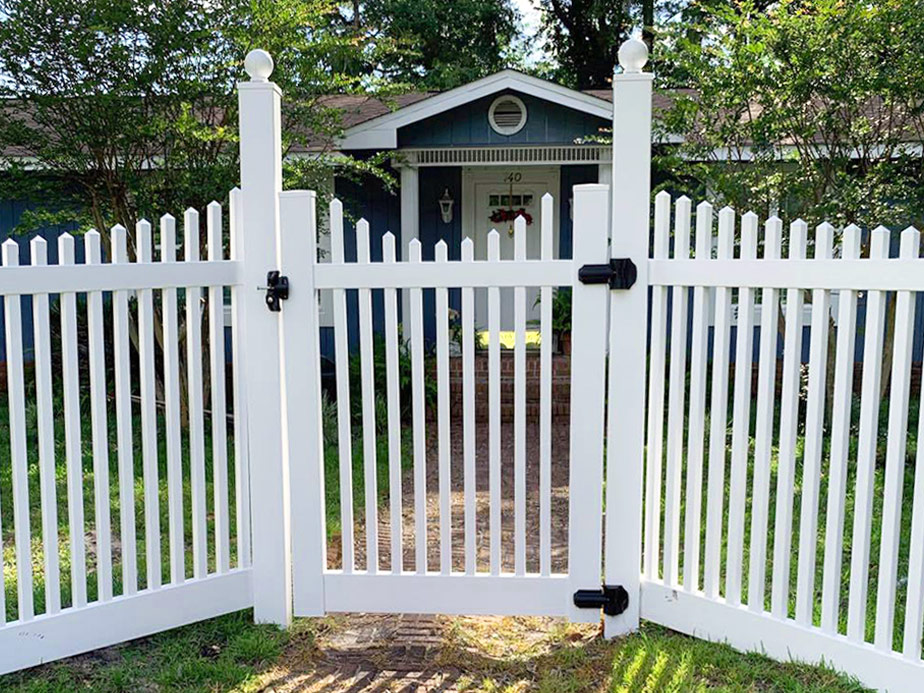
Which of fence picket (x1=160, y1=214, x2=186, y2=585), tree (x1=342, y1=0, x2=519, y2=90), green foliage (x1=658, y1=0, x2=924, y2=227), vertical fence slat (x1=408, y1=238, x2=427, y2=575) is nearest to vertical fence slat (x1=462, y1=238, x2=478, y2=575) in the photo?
vertical fence slat (x1=408, y1=238, x2=427, y2=575)

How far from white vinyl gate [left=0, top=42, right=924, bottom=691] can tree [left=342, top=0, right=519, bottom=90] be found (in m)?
14.3

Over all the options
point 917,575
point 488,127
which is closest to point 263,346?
point 917,575

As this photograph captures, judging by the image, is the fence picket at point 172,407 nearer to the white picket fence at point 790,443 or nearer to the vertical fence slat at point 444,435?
the vertical fence slat at point 444,435

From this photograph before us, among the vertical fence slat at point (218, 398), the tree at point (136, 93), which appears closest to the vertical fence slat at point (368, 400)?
the vertical fence slat at point (218, 398)

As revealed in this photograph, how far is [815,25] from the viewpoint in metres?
5.10

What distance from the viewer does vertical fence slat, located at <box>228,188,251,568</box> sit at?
9.51 feet

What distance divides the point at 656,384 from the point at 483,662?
1138mm

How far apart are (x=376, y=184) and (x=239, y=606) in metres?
6.36

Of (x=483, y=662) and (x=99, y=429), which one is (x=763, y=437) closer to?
(x=483, y=662)

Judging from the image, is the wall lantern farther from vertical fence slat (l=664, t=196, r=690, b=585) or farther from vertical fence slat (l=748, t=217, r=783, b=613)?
vertical fence slat (l=748, t=217, r=783, b=613)

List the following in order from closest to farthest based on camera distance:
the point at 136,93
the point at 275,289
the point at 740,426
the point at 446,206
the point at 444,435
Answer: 1. the point at 740,426
2. the point at 275,289
3. the point at 444,435
4. the point at 136,93
5. the point at 446,206

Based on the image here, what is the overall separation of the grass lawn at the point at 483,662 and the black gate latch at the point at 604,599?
0.12 meters

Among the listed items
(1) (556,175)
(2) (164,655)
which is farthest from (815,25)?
(2) (164,655)

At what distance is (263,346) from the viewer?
112 inches
